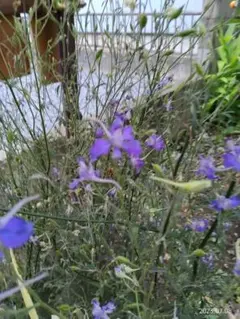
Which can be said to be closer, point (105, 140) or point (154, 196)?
point (105, 140)

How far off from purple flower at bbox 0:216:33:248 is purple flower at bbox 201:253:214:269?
51 cm

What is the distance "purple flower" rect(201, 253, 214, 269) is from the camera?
82 centimetres

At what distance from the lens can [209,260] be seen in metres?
0.83

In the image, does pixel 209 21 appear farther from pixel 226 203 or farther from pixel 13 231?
pixel 13 231

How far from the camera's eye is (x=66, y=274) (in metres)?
0.84

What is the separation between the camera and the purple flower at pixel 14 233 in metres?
0.36

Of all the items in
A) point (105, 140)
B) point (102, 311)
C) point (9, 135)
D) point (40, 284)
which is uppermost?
point (105, 140)

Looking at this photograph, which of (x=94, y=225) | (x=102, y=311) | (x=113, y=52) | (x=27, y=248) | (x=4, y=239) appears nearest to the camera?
(x=4, y=239)

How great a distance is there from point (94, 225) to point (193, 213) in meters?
0.24

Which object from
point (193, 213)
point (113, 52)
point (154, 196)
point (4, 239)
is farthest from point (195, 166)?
point (4, 239)

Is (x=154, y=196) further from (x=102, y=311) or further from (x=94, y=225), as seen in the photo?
(x=102, y=311)

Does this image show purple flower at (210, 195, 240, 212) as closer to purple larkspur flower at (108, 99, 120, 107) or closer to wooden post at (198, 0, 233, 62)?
wooden post at (198, 0, 233, 62)

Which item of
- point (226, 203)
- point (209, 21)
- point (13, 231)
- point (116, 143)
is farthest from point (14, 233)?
point (209, 21)

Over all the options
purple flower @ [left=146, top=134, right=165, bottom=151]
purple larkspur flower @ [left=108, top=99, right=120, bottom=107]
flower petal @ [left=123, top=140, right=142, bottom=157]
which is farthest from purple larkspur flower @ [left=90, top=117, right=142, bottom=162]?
purple larkspur flower @ [left=108, top=99, right=120, bottom=107]
